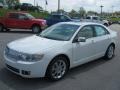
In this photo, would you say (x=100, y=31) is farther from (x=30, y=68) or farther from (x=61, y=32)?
(x=30, y=68)

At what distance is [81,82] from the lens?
19.5ft

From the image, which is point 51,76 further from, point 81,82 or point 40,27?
point 40,27

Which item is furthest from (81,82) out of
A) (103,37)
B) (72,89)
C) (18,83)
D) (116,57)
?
(116,57)

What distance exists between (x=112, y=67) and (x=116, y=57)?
5.19ft

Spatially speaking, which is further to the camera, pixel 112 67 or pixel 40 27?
pixel 40 27

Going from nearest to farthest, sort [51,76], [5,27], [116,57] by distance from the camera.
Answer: [51,76] → [116,57] → [5,27]

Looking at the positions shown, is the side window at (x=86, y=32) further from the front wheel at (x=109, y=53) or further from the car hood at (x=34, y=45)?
the front wheel at (x=109, y=53)

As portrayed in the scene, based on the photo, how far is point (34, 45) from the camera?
231 inches

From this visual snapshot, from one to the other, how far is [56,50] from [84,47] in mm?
1262

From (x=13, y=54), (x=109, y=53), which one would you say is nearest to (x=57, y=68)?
(x=13, y=54)

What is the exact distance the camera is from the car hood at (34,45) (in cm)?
556

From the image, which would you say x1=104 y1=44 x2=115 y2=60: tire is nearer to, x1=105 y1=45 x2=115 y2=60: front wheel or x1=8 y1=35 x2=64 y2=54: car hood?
x1=105 y1=45 x2=115 y2=60: front wheel

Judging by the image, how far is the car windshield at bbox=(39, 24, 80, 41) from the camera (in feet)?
21.5

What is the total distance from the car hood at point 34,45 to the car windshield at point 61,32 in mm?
322
